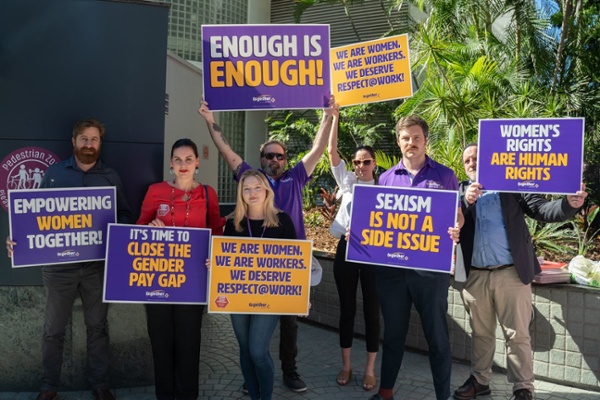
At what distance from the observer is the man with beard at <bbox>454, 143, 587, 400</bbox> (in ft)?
→ 13.8

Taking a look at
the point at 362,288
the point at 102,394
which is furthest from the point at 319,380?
the point at 102,394

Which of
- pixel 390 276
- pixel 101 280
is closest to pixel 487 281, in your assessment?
pixel 390 276

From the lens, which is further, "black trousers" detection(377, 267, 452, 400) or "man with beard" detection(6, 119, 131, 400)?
"man with beard" detection(6, 119, 131, 400)

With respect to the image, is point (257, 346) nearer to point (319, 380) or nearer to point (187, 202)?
point (187, 202)

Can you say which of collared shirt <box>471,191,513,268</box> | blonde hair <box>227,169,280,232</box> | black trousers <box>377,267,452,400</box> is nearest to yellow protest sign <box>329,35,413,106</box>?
collared shirt <box>471,191,513,268</box>

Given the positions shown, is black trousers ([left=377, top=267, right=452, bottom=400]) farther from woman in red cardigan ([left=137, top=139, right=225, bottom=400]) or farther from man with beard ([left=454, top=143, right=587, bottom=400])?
woman in red cardigan ([left=137, top=139, right=225, bottom=400])

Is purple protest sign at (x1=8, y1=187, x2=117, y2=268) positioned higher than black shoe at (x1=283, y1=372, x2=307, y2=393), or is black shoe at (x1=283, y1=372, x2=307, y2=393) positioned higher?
purple protest sign at (x1=8, y1=187, x2=117, y2=268)

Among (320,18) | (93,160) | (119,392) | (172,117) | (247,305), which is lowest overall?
(119,392)

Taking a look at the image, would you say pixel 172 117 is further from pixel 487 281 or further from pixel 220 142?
pixel 487 281

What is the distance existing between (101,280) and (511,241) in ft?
10.2

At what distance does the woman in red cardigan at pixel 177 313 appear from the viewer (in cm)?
401

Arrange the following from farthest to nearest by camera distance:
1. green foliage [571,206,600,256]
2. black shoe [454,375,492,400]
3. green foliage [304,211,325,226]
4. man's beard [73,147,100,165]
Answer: green foliage [304,211,325,226] → green foliage [571,206,600,256] → black shoe [454,375,492,400] → man's beard [73,147,100,165]

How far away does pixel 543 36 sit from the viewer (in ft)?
29.7

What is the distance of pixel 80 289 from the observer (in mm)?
4316
